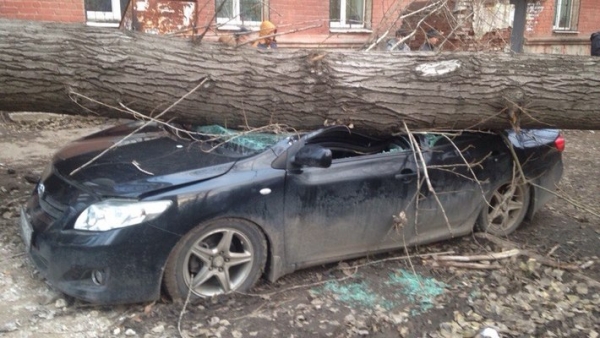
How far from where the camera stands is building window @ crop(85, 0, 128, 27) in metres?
9.34

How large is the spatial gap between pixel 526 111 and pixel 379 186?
4.45 ft

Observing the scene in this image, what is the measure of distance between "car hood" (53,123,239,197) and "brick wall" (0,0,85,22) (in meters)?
5.13

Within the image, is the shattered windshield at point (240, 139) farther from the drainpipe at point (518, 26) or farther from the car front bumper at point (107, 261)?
the drainpipe at point (518, 26)

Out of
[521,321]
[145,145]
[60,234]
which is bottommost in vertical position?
[521,321]

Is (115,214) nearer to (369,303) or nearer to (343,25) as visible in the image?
(369,303)

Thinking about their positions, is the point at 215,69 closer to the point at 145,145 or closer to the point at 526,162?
the point at 145,145

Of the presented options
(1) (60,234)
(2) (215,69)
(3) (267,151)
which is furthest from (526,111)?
(1) (60,234)

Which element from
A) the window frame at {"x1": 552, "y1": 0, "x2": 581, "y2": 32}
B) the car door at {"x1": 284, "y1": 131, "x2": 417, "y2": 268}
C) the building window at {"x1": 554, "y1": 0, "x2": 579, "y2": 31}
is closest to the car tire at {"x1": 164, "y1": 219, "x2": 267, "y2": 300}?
the car door at {"x1": 284, "y1": 131, "x2": 417, "y2": 268}

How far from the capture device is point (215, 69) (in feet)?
13.6

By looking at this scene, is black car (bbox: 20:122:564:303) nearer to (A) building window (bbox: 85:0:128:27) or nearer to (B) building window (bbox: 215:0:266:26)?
(A) building window (bbox: 85:0:128:27)

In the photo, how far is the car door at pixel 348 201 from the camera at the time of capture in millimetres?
4000

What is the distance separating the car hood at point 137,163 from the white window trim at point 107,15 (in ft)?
18.5

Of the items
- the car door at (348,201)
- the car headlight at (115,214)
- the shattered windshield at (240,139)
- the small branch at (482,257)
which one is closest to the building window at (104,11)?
the shattered windshield at (240,139)

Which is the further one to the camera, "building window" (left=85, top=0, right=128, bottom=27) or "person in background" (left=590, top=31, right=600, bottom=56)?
"person in background" (left=590, top=31, right=600, bottom=56)
